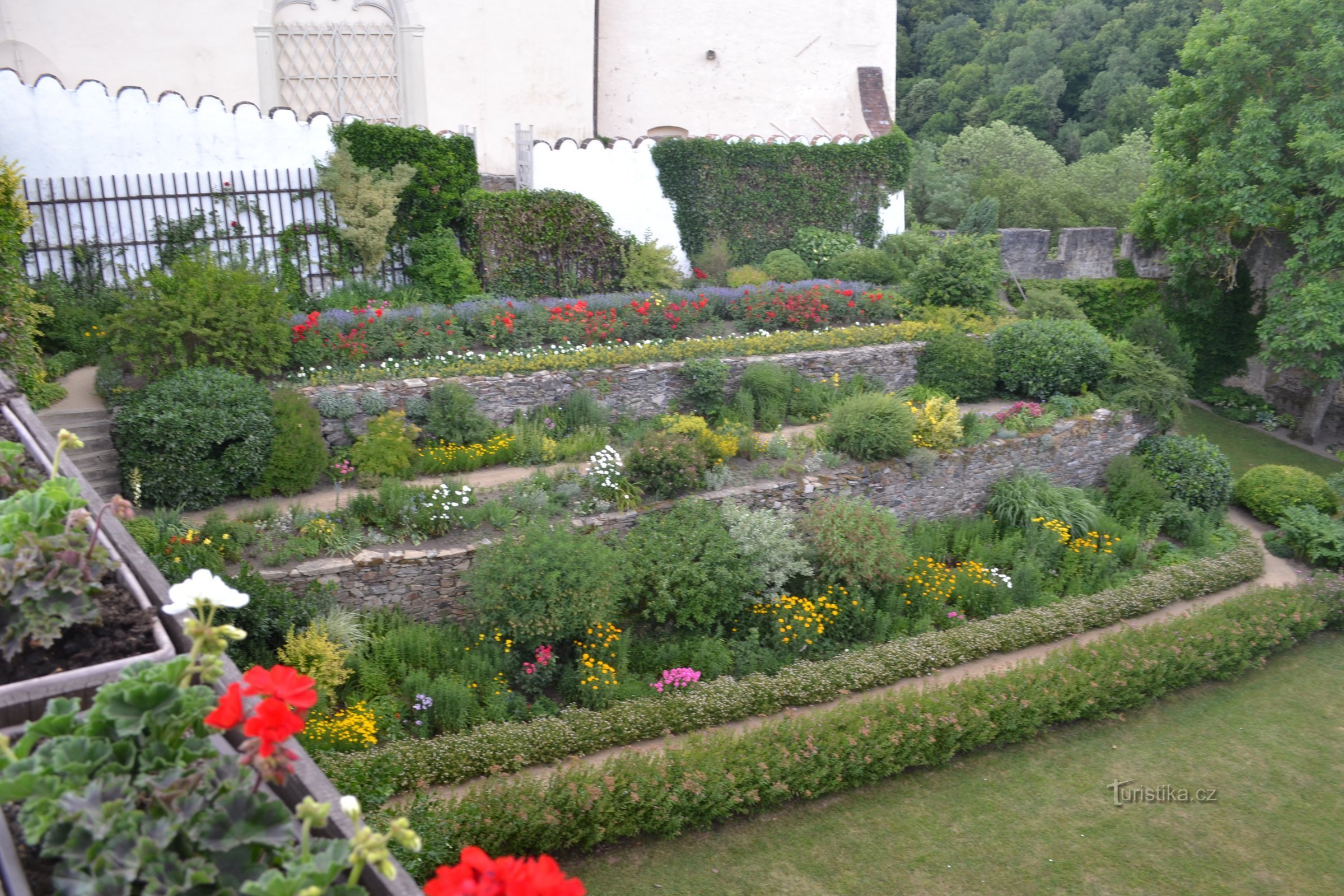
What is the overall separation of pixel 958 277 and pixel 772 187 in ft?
13.4

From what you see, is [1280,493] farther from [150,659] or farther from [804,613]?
[150,659]

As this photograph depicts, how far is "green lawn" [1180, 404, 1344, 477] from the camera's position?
51.2 feet

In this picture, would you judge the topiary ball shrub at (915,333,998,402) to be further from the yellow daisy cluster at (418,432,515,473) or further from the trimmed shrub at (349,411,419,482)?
the trimmed shrub at (349,411,419,482)

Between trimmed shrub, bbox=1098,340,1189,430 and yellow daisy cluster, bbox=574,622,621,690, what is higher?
trimmed shrub, bbox=1098,340,1189,430

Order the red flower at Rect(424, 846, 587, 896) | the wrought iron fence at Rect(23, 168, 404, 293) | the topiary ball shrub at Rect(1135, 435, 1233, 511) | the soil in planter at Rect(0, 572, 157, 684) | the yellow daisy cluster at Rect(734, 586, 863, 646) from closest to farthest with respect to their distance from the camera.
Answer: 1. the red flower at Rect(424, 846, 587, 896)
2. the soil in planter at Rect(0, 572, 157, 684)
3. the yellow daisy cluster at Rect(734, 586, 863, 646)
4. the wrought iron fence at Rect(23, 168, 404, 293)
5. the topiary ball shrub at Rect(1135, 435, 1233, 511)

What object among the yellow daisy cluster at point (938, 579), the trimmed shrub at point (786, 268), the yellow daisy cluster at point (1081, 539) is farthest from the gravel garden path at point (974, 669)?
the trimmed shrub at point (786, 268)

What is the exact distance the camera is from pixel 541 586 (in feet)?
25.2

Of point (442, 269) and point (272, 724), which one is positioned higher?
point (442, 269)

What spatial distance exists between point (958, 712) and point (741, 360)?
5.94 meters

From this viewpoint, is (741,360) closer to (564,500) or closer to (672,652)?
(564,500)

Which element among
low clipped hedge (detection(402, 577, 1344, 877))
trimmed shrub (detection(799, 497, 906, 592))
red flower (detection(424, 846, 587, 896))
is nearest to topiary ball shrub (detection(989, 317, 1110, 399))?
low clipped hedge (detection(402, 577, 1344, 877))

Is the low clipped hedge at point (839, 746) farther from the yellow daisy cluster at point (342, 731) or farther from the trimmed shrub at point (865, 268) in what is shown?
the trimmed shrub at point (865, 268)

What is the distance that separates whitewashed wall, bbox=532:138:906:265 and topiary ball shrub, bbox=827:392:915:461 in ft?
20.0

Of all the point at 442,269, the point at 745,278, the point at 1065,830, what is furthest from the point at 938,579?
the point at 442,269
